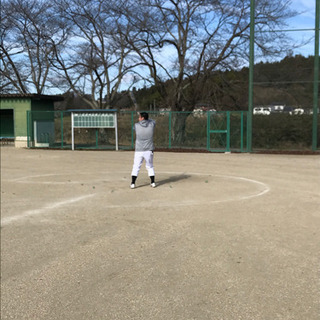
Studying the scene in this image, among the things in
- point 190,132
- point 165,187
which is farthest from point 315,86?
point 165,187

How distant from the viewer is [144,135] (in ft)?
30.8

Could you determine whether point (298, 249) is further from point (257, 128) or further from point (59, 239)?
point (257, 128)

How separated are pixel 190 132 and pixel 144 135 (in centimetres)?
1220

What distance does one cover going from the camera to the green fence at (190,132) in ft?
65.8

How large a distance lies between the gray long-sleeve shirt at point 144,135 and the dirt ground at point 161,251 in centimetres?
98

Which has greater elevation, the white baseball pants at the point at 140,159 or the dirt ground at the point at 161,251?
the white baseball pants at the point at 140,159

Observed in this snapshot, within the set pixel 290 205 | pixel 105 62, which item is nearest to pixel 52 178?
pixel 290 205

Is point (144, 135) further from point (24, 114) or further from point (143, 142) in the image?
point (24, 114)

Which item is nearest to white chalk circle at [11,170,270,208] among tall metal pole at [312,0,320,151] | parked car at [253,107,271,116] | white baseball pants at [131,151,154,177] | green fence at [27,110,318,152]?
white baseball pants at [131,151,154,177]

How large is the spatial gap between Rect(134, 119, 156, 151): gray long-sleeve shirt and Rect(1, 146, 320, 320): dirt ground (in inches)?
38.6

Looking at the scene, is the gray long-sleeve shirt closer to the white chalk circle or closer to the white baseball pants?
the white baseball pants

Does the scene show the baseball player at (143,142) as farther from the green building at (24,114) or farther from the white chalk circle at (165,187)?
the green building at (24,114)

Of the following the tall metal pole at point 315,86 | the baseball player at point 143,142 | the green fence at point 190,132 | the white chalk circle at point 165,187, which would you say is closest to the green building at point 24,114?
the green fence at point 190,132

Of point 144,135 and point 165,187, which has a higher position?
point 144,135
